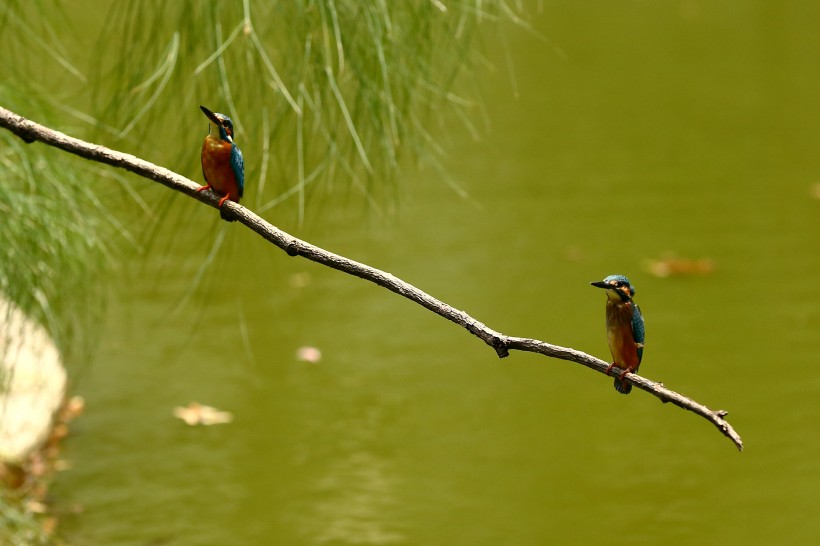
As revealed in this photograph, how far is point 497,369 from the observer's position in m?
3.55

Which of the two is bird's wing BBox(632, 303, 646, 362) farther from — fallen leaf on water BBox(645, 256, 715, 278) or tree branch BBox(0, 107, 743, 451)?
fallen leaf on water BBox(645, 256, 715, 278)

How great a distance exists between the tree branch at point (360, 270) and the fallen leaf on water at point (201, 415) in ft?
Result: 7.48

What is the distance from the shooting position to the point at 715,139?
5.43 m

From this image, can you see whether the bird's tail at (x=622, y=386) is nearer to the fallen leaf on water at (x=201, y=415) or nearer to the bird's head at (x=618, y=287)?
the bird's head at (x=618, y=287)

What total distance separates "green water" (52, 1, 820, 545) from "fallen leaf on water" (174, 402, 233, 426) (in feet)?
0.12

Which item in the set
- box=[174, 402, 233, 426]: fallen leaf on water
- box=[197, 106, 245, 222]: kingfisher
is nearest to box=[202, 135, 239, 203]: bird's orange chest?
box=[197, 106, 245, 222]: kingfisher

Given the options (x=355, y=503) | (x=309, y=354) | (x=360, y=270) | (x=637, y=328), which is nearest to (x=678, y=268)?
(x=309, y=354)

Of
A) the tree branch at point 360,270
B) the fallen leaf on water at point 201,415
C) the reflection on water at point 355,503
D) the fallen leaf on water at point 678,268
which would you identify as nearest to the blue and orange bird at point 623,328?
the tree branch at point 360,270

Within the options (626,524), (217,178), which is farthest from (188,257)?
(217,178)

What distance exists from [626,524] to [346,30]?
1.53m

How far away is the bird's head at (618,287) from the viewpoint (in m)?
1.10

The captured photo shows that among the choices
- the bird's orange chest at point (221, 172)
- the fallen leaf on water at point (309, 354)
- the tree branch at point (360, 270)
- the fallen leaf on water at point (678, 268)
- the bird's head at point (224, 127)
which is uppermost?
the fallen leaf on water at point (678, 268)

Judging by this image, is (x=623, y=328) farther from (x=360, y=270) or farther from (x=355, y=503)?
(x=355, y=503)

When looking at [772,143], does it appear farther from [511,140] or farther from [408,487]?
[408,487]
